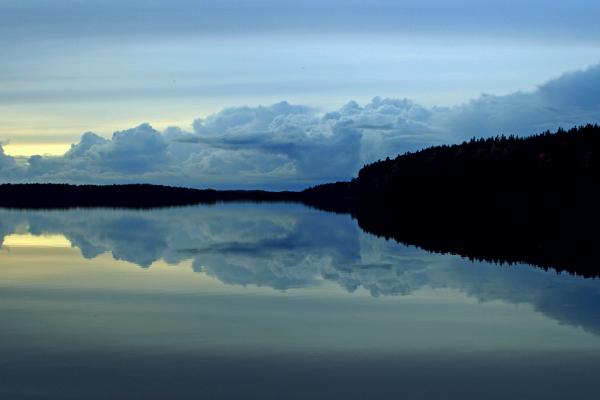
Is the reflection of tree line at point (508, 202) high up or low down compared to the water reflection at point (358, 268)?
up

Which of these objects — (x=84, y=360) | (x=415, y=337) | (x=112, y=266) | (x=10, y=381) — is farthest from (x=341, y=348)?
(x=112, y=266)

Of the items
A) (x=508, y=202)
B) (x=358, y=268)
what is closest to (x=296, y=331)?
(x=358, y=268)

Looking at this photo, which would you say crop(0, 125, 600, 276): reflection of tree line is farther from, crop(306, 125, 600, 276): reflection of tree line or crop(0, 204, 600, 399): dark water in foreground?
crop(0, 204, 600, 399): dark water in foreground

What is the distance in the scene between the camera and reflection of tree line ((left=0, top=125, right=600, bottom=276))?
6025 centimetres

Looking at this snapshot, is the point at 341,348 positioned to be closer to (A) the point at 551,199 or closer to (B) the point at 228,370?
(B) the point at 228,370

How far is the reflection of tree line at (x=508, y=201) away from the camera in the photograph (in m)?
60.2

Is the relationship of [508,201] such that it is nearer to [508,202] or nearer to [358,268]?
[508,202]

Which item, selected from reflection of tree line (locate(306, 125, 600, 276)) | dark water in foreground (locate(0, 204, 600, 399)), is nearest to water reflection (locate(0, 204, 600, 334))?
dark water in foreground (locate(0, 204, 600, 399))

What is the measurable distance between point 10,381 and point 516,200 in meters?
132

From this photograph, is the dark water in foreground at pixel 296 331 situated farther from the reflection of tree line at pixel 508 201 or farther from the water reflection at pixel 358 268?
the reflection of tree line at pixel 508 201

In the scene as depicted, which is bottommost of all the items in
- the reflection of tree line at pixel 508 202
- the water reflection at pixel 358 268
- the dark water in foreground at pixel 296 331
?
the dark water in foreground at pixel 296 331

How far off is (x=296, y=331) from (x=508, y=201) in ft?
407

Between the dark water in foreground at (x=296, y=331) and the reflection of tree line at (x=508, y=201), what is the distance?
38.0ft

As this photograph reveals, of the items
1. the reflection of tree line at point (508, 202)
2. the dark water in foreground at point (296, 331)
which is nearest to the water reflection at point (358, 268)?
the dark water in foreground at point (296, 331)
